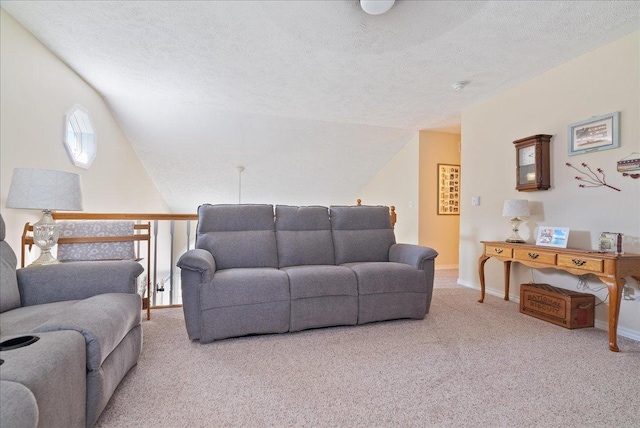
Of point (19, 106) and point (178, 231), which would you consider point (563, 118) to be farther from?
point (178, 231)

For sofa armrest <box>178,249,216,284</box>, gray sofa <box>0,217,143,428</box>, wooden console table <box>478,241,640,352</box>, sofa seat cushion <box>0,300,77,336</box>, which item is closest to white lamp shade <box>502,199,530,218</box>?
wooden console table <box>478,241,640,352</box>

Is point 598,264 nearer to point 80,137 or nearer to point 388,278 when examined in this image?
point 388,278

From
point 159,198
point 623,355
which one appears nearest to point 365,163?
point 159,198

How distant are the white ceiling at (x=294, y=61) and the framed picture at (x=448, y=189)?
716 mm

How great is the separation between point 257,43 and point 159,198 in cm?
463

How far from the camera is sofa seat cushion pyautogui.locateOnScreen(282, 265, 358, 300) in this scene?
247 cm

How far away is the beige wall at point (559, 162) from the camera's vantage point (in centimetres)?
252

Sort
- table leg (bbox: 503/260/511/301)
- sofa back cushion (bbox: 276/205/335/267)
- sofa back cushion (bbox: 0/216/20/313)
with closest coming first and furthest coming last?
sofa back cushion (bbox: 0/216/20/313)
sofa back cushion (bbox: 276/205/335/267)
table leg (bbox: 503/260/511/301)

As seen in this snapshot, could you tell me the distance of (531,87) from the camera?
11.0ft

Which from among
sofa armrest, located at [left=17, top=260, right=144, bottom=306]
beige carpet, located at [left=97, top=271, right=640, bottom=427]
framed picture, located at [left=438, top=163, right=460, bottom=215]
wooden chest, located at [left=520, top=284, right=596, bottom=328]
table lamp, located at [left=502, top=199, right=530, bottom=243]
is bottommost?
beige carpet, located at [left=97, top=271, right=640, bottom=427]

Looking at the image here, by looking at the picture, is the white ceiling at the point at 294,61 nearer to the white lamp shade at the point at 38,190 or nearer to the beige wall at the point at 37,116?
the beige wall at the point at 37,116

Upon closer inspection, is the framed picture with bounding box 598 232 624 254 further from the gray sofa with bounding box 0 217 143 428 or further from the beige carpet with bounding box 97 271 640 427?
the gray sofa with bounding box 0 217 143 428

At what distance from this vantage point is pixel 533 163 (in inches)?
127

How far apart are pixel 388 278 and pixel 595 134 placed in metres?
2.17
